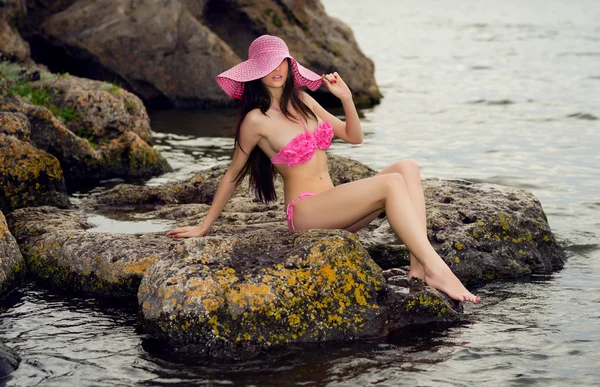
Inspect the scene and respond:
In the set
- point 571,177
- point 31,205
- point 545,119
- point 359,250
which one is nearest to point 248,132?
point 359,250

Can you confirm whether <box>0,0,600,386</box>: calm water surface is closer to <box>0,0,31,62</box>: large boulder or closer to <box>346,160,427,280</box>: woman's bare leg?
<box>346,160,427,280</box>: woman's bare leg

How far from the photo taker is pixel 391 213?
6.64m

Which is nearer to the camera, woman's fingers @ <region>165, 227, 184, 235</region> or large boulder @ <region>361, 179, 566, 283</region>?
woman's fingers @ <region>165, 227, 184, 235</region>

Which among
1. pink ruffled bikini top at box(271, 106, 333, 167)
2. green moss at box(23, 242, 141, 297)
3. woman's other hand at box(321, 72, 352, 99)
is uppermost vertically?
woman's other hand at box(321, 72, 352, 99)

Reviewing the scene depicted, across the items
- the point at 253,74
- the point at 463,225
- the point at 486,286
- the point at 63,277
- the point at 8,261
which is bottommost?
the point at 486,286

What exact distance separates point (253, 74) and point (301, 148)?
0.70 meters

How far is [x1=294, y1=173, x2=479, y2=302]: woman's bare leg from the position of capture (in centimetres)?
658

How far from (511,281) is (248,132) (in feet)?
8.77

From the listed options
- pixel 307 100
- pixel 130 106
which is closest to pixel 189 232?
pixel 307 100

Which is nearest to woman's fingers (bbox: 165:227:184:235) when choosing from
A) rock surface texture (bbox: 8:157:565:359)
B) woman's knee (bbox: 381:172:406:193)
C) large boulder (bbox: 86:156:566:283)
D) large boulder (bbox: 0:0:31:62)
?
rock surface texture (bbox: 8:157:565:359)

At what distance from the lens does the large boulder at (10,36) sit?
50.3ft

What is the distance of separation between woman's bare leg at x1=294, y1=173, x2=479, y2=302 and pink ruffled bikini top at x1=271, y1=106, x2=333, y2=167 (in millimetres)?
357

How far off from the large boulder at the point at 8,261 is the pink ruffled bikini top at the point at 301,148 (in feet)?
7.60

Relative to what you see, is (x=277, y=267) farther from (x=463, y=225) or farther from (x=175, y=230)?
(x=463, y=225)
